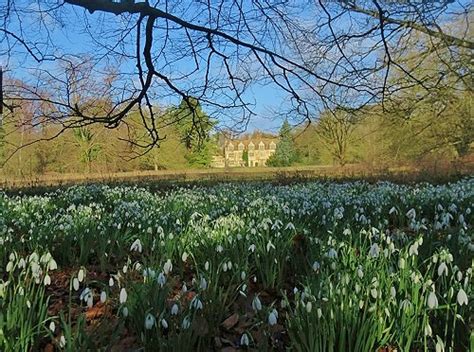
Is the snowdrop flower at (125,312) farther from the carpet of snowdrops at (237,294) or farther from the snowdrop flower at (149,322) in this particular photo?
the snowdrop flower at (149,322)

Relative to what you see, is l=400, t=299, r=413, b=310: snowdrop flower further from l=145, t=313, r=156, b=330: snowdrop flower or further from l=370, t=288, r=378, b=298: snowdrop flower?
l=145, t=313, r=156, b=330: snowdrop flower

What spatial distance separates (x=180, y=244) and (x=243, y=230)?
1.80ft

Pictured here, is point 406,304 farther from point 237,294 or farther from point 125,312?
point 125,312

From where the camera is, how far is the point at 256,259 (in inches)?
114

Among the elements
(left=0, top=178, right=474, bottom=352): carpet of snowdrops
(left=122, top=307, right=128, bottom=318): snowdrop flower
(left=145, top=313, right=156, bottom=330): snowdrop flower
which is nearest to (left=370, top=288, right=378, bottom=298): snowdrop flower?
(left=0, top=178, right=474, bottom=352): carpet of snowdrops

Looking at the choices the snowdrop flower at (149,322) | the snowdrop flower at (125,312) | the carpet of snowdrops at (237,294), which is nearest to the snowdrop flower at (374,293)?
the carpet of snowdrops at (237,294)

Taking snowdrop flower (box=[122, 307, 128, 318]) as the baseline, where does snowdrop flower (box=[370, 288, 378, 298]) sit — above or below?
above

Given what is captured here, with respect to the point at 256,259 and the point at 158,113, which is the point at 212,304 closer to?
the point at 256,259

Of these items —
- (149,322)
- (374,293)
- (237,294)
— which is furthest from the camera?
(237,294)

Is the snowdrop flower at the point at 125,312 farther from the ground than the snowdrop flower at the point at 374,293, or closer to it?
closer to it

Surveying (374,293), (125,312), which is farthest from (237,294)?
(374,293)

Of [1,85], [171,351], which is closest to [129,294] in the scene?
[171,351]

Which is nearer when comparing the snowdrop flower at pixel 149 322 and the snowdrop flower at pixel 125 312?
the snowdrop flower at pixel 149 322

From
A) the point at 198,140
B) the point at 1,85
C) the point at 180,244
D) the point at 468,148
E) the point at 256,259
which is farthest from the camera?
the point at 468,148
